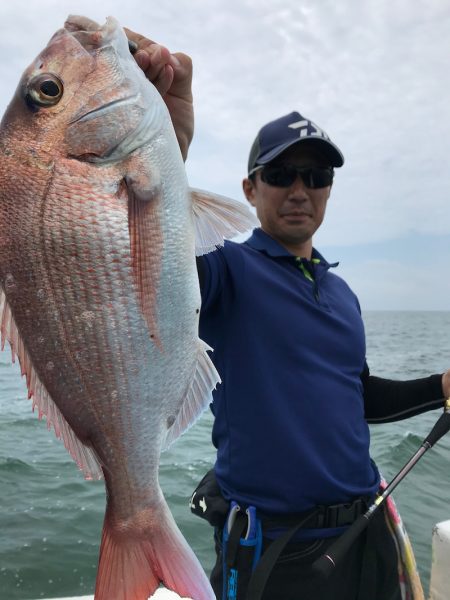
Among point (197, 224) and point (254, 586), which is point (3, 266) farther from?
point (254, 586)

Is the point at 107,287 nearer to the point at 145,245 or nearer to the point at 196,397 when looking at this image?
the point at 145,245

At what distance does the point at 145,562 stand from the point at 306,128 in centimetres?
186

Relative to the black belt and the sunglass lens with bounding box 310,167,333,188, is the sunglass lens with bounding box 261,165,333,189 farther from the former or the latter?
the black belt

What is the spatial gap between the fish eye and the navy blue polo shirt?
0.84m

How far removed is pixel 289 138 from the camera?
2246mm

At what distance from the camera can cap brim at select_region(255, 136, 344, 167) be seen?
2207mm

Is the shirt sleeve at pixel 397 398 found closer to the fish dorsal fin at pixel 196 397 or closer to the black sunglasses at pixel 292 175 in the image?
the black sunglasses at pixel 292 175

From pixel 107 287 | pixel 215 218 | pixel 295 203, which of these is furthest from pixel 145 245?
pixel 295 203

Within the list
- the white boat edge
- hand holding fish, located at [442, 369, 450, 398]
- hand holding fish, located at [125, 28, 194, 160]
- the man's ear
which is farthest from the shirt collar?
the white boat edge

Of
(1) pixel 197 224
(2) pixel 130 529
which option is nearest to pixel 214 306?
(1) pixel 197 224

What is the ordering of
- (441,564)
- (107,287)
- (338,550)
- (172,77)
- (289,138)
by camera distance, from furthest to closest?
(441,564)
(289,138)
(338,550)
(172,77)
(107,287)

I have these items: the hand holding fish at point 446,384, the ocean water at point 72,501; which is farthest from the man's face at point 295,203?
the ocean water at point 72,501

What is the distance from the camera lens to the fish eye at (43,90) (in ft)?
3.86

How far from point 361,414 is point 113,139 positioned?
1.57 meters
